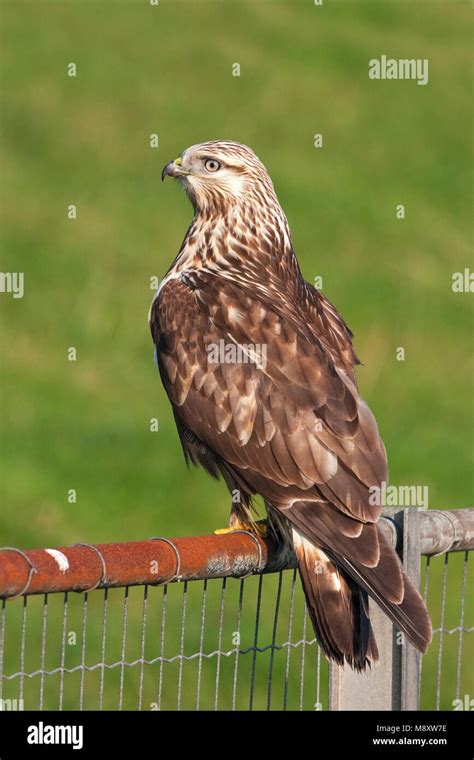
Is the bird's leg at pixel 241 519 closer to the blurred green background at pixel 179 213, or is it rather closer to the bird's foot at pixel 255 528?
the bird's foot at pixel 255 528

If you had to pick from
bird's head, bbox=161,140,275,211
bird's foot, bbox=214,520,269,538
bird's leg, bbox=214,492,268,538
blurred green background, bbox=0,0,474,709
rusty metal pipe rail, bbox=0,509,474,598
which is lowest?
rusty metal pipe rail, bbox=0,509,474,598

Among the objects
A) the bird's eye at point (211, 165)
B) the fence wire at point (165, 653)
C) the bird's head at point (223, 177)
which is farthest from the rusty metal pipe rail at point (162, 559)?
the fence wire at point (165, 653)

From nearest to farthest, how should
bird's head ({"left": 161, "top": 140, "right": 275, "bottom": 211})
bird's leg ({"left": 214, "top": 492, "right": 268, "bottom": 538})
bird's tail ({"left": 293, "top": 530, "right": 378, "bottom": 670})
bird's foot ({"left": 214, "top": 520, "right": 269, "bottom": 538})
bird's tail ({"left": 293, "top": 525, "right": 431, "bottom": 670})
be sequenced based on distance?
bird's tail ({"left": 293, "top": 525, "right": 431, "bottom": 670}), bird's tail ({"left": 293, "top": 530, "right": 378, "bottom": 670}), bird's foot ({"left": 214, "top": 520, "right": 269, "bottom": 538}), bird's leg ({"left": 214, "top": 492, "right": 268, "bottom": 538}), bird's head ({"left": 161, "top": 140, "right": 275, "bottom": 211})

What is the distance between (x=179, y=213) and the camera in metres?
19.6

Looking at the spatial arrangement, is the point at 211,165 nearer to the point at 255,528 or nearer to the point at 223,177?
the point at 223,177

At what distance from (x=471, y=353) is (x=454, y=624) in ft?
20.4

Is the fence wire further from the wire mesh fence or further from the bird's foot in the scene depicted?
the bird's foot

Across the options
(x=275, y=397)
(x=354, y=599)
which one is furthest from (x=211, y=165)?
(x=354, y=599)

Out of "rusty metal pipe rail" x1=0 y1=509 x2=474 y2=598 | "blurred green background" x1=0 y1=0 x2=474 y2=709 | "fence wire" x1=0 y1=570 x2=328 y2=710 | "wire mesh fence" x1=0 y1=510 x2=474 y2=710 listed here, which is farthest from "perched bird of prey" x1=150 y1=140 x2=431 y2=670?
"blurred green background" x1=0 y1=0 x2=474 y2=709

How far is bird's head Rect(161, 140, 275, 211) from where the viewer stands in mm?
8023

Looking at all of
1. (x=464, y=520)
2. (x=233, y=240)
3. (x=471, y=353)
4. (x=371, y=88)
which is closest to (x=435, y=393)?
(x=471, y=353)

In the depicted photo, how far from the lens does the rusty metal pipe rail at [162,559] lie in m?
4.40

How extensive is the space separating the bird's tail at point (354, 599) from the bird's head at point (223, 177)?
2.37 meters

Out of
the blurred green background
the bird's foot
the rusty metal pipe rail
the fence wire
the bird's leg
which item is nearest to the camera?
the rusty metal pipe rail
